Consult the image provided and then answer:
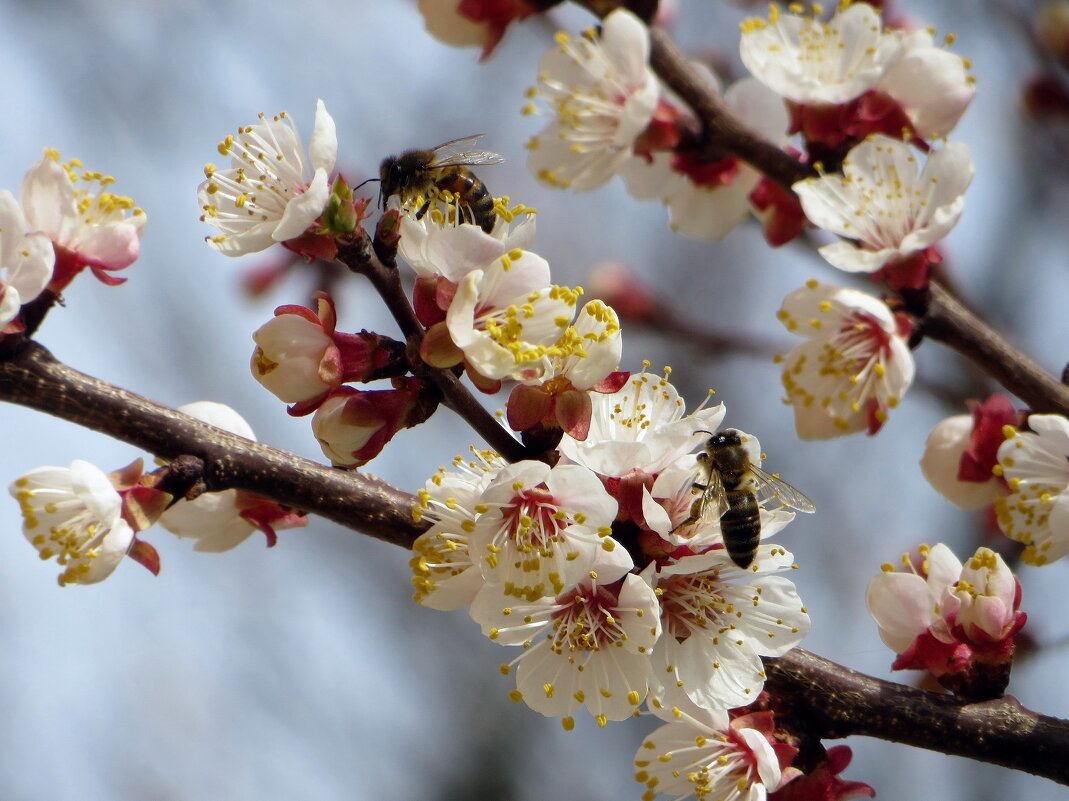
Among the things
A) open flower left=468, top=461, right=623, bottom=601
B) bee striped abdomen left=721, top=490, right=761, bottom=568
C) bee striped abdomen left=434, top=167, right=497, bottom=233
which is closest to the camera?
open flower left=468, top=461, right=623, bottom=601

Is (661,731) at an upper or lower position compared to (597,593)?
lower

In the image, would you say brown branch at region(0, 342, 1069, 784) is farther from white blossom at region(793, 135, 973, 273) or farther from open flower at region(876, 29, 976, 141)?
open flower at region(876, 29, 976, 141)

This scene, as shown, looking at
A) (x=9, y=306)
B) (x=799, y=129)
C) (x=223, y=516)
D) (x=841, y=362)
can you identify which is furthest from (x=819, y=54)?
(x=9, y=306)

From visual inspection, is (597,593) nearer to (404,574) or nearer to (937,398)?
(937,398)

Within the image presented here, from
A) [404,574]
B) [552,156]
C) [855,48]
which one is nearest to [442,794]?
[404,574]

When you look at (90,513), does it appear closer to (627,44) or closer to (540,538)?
(540,538)

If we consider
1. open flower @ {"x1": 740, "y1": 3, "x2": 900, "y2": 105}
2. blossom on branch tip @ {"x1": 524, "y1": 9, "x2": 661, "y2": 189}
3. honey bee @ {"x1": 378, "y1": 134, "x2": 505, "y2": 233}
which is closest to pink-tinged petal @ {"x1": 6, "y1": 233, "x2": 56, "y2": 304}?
honey bee @ {"x1": 378, "y1": 134, "x2": 505, "y2": 233}
